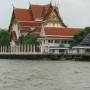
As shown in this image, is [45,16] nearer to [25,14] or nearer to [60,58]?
[25,14]

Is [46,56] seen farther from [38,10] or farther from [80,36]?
[38,10]

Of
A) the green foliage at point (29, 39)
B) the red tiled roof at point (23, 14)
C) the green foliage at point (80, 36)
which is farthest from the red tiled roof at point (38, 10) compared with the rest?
the green foliage at point (80, 36)

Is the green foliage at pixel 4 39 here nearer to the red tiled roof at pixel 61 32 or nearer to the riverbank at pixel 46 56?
the riverbank at pixel 46 56

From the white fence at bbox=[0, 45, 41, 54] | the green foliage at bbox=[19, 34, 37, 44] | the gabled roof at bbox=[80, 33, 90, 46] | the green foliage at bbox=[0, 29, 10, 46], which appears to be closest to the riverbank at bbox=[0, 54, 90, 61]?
the white fence at bbox=[0, 45, 41, 54]

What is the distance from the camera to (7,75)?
39.4 metres

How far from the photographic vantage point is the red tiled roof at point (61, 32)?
78900mm

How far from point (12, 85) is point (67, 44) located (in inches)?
1878

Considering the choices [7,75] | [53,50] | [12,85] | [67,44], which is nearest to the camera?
[12,85]

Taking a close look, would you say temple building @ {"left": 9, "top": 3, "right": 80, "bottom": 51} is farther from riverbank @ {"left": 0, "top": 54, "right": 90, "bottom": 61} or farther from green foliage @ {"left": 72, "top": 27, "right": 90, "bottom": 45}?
riverbank @ {"left": 0, "top": 54, "right": 90, "bottom": 61}

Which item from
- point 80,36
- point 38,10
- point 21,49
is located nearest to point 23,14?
point 38,10

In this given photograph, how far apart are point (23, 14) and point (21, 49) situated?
34.8ft

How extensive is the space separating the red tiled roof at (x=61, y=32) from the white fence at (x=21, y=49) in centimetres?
276

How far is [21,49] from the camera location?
8012cm

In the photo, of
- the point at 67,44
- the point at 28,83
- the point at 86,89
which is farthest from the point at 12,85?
the point at 67,44
